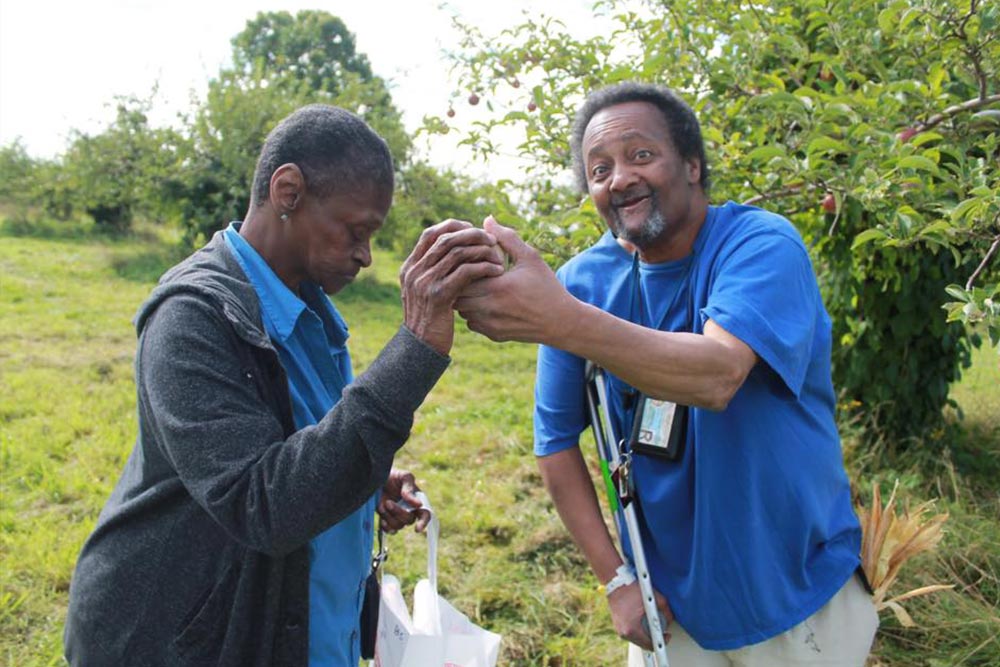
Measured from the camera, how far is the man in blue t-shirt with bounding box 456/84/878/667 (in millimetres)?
1470

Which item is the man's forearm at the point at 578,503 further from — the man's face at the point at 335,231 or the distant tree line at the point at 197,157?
the distant tree line at the point at 197,157

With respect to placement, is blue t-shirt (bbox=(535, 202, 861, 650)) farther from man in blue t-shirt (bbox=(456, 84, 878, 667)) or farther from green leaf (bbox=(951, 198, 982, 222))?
green leaf (bbox=(951, 198, 982, 222))

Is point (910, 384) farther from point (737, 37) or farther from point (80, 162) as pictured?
point (80, 162)

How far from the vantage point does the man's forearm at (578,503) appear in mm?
1936

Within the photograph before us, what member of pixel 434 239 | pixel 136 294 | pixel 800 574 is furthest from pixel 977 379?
pixel 136 294

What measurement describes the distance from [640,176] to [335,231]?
2.25ft

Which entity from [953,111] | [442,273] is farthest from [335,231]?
[953,111]

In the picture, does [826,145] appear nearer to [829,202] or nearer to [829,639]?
[829,202]

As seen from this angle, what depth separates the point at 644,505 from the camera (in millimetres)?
1790

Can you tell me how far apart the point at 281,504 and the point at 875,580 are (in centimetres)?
200

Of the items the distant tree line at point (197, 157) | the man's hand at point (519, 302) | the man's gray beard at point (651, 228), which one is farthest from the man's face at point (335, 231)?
the distant tree line at point (197, 157)

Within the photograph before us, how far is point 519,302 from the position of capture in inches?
56.2

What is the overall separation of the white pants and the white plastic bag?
1.86 feet

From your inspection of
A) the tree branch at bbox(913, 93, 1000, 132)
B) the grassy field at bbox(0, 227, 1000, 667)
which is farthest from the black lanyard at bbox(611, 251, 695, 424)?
the grassy field at bbox(0, 227, 1000, 667)
